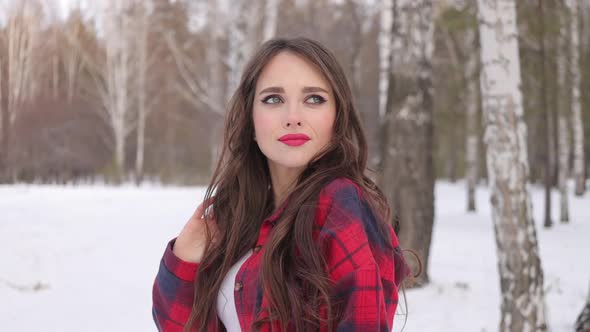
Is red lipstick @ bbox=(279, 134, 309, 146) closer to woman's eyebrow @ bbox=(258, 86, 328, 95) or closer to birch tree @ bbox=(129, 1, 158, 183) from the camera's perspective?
woman's eyebrow @ bbox=(258, 86, 328, 95)

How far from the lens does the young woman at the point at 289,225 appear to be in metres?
1.34

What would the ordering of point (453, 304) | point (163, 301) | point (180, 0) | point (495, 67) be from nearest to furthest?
point (163, 301) → point (495, 67) → point (453, 304) → point (180, 0)

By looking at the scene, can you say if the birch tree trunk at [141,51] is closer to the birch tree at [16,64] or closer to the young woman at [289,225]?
the birch tree at [16,64]

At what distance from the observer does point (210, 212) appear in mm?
1834

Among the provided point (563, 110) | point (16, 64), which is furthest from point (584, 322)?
point (563, 110)

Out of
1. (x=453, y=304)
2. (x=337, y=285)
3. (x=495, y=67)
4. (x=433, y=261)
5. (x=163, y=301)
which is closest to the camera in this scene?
(x=337, y=285)

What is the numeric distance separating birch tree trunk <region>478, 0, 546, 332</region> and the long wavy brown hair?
7.45 feet

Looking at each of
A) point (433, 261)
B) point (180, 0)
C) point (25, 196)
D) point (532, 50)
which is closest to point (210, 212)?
point (433, 261)

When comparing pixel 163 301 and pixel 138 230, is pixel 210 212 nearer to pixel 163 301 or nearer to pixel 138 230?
pixel 163 301

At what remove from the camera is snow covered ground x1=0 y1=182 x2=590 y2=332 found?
449 cm

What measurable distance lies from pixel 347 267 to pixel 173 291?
66 centimetres

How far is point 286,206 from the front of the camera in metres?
1.56

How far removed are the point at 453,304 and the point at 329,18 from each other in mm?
17677

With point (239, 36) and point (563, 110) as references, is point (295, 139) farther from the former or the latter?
point (563, 110)
